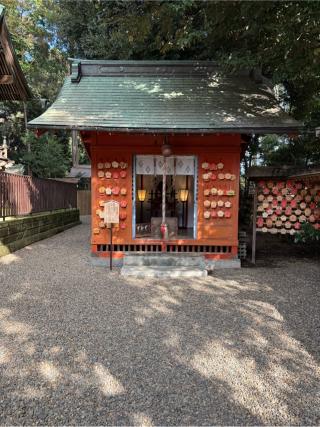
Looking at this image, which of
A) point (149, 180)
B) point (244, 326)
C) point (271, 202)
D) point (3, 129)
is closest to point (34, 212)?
point (149, 180)

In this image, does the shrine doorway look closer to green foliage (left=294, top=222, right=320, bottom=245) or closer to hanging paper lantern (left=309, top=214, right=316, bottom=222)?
green foliage (left=294, top=222, right=320, bottom=245)

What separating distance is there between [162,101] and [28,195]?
523 cm

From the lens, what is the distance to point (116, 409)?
232cm

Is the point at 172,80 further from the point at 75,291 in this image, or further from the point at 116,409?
the point at 116,409

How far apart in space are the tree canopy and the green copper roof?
→ 24.1 inches

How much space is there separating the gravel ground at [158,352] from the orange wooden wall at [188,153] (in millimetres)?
1591

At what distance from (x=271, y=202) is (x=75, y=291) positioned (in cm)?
481

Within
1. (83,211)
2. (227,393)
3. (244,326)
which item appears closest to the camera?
(227,393)

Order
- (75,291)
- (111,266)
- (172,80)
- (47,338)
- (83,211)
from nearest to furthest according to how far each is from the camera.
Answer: (47,338) < (75,291) < (111,266) < (172,80) < (83,211)

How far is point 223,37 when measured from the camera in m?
8.27

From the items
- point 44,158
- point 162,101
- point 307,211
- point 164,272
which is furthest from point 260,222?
point 44,158

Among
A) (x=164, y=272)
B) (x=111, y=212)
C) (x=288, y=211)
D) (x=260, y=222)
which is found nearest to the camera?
(x=164, y=272)

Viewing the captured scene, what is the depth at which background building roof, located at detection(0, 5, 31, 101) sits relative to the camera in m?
6.75

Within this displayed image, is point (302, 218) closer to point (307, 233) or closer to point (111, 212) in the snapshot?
point (307, 233)
